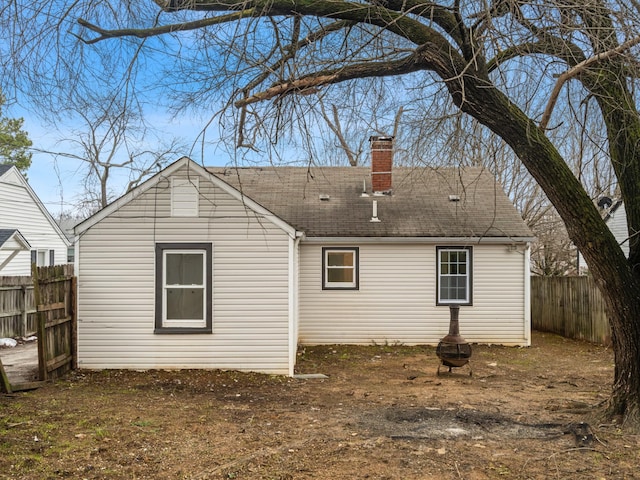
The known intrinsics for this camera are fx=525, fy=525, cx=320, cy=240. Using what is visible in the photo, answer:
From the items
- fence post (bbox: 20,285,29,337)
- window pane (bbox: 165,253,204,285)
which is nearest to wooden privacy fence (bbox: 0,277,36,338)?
fence post (bbox: 20,285,29,337)

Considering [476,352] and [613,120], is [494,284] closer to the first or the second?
[476,352]

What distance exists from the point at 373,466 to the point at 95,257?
22.2ft

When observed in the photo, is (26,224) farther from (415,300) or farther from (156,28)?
(156,28)

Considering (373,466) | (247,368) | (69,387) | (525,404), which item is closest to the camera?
(373,466)

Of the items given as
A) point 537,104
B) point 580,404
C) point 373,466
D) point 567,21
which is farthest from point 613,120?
point 373,466

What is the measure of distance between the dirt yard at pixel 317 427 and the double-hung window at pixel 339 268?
349 centimetres

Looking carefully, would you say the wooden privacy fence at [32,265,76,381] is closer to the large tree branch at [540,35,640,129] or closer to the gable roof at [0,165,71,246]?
the large tree branch at [540,35,640,129]

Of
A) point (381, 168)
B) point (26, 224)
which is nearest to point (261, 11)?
point (381, 168)

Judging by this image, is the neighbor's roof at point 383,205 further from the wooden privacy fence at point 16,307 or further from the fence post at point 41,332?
the wooden privacy fence at point 16,307

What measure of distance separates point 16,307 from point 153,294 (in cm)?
721

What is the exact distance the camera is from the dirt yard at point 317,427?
5.06m

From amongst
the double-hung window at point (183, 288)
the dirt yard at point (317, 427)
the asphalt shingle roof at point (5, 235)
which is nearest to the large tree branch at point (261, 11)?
the dirt yard at point (317, 427)

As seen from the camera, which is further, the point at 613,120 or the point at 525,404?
the point at 525,404

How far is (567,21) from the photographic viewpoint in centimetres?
553
